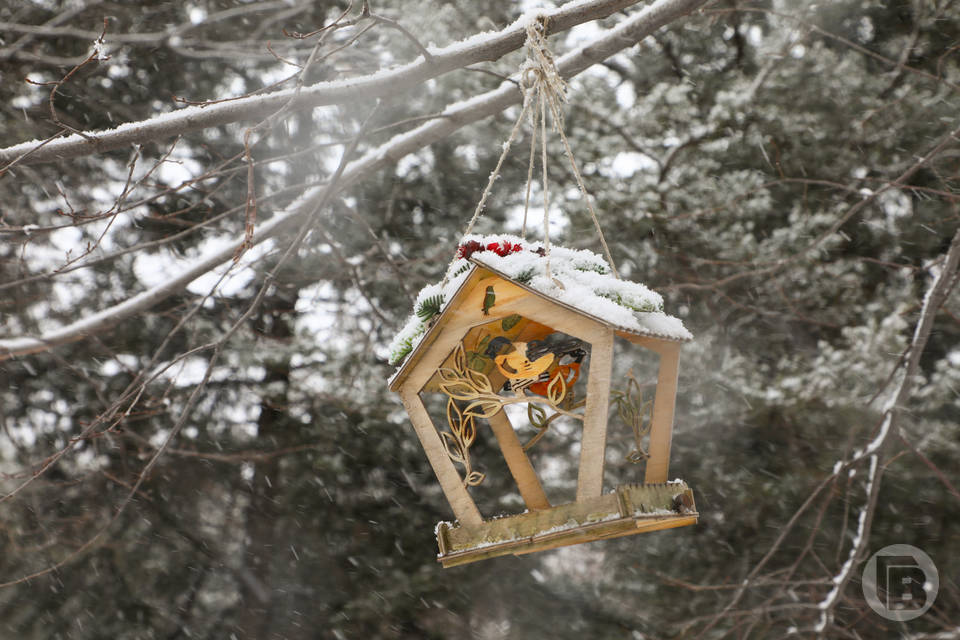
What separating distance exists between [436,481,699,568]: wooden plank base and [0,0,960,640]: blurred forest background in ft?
9.27

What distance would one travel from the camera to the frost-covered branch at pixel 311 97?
1697 millimetres

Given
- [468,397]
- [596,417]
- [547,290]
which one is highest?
[547,290]

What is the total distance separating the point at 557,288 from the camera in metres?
1.46

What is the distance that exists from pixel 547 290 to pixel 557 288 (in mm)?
26

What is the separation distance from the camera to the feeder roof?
145 cm

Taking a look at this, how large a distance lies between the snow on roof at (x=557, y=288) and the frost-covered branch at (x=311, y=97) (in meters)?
0.48

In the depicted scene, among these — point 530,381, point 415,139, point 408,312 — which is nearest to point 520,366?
point 530,381

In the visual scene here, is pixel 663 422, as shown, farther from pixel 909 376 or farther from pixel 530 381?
pixel 909 376

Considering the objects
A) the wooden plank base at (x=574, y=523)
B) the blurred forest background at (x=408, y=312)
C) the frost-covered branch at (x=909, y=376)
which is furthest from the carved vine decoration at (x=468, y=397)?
the blurred forest background at (x=408, y=312)

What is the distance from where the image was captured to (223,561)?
15.3ft

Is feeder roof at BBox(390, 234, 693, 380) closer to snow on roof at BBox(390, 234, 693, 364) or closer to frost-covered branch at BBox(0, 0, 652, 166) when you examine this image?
snow on roof at BBox(390, 234, 693, 364)

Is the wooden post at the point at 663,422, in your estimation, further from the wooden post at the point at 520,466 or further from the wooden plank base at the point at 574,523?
the wooden post at the point at 520,466

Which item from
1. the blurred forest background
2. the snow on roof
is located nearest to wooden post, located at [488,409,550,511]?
the snow on roof

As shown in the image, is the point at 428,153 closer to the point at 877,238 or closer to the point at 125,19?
the point at 125,19
